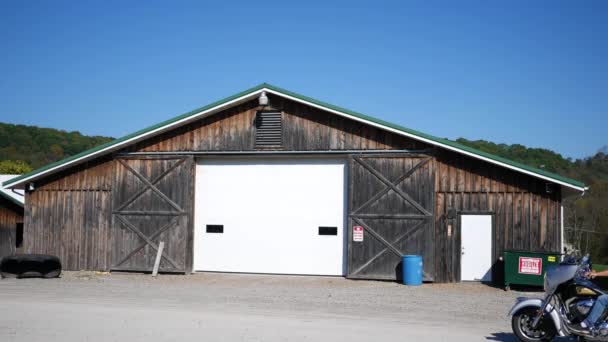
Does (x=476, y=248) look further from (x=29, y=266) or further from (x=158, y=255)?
(x=29, y=266)

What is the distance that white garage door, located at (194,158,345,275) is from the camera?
806 inches

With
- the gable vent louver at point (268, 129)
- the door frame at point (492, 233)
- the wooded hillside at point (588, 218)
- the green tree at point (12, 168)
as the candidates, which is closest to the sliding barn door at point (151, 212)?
the gable vent louver at point (268, 129)

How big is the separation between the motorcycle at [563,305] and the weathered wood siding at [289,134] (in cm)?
1018

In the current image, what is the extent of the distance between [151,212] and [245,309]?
873cm

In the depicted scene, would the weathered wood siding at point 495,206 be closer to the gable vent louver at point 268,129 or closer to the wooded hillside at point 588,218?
the gable vent louver at point 268,129

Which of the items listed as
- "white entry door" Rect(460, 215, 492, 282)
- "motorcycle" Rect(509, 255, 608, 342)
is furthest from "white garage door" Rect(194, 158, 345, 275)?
"motorcycle" Rect(509, 255, 608, 342)

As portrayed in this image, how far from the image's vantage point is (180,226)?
68.9 ft

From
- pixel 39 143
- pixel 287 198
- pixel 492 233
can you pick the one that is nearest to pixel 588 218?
pixel 492 233

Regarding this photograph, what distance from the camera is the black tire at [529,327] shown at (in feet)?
31.1

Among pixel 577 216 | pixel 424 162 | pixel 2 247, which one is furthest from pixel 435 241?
pixel 577 216

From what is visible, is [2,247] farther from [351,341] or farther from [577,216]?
[577,216]

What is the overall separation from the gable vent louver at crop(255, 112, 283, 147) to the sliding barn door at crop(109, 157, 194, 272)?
2442mm

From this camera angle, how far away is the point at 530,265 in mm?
17391

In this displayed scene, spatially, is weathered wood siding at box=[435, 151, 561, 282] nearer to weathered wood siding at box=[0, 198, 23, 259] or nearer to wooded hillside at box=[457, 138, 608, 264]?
wooded hillside at box=[457, 138, 608, 264]
